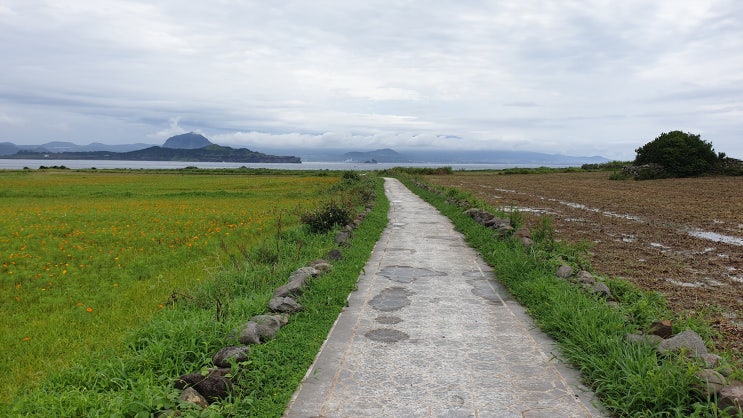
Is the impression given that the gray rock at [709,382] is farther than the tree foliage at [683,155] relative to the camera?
No

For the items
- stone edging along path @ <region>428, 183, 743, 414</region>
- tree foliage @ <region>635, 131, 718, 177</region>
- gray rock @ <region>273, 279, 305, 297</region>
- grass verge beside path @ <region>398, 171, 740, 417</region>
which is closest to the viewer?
stone edging along path @ <region>428, 183, 743, 414</region>

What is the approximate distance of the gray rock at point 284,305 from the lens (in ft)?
19.6

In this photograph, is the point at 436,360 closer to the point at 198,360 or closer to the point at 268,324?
the point at 268,324

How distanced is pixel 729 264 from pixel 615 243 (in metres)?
2.66

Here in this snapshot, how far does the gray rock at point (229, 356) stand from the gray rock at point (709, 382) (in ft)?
12.8

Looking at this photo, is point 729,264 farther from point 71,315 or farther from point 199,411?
point 71,315

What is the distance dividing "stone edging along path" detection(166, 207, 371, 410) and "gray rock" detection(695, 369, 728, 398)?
382 cm

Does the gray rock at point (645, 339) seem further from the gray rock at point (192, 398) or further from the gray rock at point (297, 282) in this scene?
the gray rock at point (297, 282)

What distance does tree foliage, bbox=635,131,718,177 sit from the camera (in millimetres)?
43719

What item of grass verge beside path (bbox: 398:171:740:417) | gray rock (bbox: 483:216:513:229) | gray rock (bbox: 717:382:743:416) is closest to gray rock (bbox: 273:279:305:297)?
grass verge beside path (bbox: 398:171:740:417)

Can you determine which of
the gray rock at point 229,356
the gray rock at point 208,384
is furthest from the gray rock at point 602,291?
the gray rock at point 208,384

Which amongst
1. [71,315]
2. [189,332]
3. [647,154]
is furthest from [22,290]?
[647,154]

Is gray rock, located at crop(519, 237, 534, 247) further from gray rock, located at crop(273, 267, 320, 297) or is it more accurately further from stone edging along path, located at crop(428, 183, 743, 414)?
gray rock, located at crop(273, 267, 320, 297)

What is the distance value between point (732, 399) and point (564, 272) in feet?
13.7
